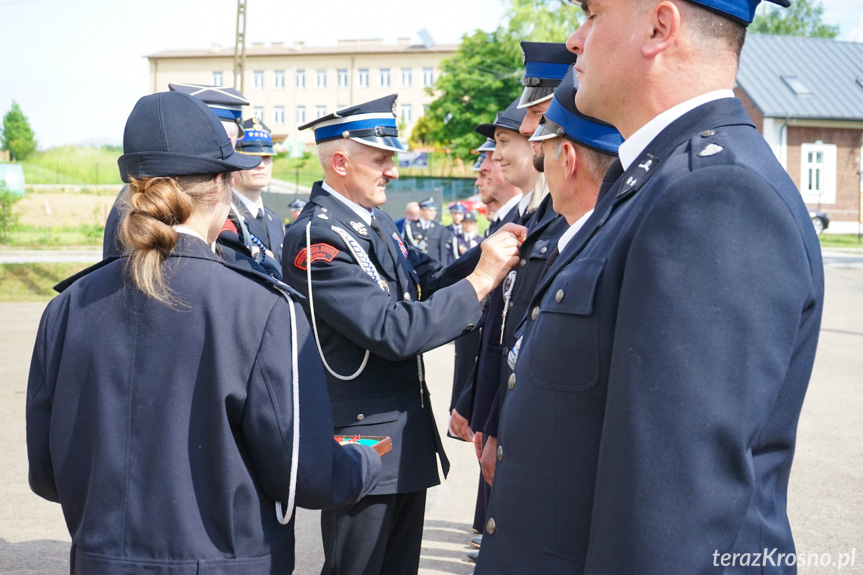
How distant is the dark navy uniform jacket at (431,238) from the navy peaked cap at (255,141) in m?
8.24

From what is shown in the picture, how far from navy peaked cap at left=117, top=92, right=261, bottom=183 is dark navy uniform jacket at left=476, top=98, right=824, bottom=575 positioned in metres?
1.04

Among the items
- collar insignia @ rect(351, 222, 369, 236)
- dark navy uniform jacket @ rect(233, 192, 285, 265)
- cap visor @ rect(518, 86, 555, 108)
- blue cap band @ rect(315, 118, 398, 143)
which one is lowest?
dark navy uniform jacket @ rect(233, 192, 285, 265)

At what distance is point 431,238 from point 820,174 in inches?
1127

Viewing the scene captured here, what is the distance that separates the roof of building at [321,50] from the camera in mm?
76625

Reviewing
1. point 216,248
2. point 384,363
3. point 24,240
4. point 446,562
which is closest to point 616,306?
point 216,248

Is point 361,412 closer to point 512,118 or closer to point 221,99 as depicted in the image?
point 512,118

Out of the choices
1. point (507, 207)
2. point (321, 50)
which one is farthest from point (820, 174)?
point (321, 50)

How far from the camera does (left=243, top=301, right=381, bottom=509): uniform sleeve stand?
1.99 metres

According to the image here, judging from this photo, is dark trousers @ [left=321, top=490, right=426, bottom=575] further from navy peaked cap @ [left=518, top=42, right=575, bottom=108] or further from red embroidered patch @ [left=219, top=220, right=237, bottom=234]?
navy peaked cap @ [left=518, top=42, right=575, bottom=108]

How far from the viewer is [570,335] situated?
1459 millimetres

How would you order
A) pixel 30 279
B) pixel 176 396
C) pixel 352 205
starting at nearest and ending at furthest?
pixel 176 396 < pixel 352 205 < pixel 30 279

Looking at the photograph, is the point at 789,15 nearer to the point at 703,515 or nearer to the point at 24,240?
the point at 24,240

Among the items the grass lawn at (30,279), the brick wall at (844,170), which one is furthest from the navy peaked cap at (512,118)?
the brick wall at (844,170)

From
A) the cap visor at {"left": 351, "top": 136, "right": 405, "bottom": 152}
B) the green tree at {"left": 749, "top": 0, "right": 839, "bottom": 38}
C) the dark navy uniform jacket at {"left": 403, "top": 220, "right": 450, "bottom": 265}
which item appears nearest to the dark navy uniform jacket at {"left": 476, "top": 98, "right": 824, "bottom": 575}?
the cap visor at {"left": 351, "top": 136, "right": 405, "bottom": 152}
